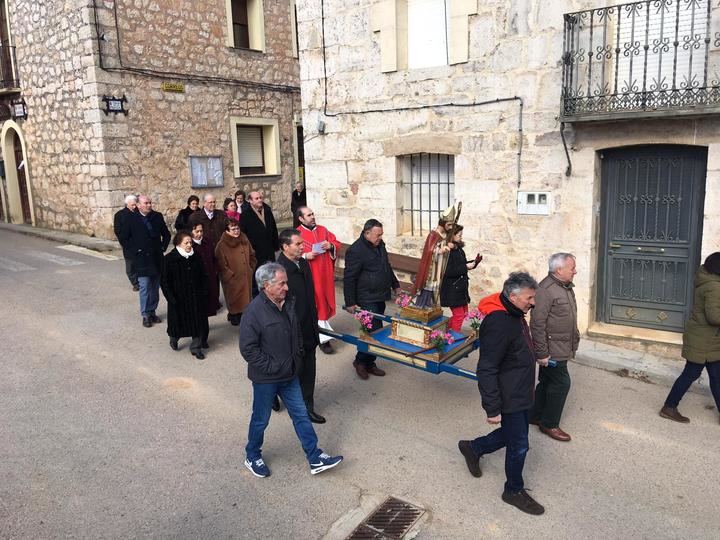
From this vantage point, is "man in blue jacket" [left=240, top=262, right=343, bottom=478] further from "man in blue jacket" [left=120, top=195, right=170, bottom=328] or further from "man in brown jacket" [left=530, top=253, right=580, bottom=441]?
"man in blue jacket" [left=120, top=195, right=170, bottom=328]

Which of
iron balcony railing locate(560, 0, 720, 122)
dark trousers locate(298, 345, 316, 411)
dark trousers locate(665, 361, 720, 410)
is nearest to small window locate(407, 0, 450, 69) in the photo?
iron balcony railing locate(560, 0, 720, 122)

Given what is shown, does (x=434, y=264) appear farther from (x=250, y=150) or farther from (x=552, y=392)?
(x=250, y=150)

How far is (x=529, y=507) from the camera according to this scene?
4.21m

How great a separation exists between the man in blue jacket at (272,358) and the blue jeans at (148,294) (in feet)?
13.8

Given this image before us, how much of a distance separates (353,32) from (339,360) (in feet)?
16.8

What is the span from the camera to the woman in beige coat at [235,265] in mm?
7820

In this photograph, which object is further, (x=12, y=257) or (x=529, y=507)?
(x=12, y=257)

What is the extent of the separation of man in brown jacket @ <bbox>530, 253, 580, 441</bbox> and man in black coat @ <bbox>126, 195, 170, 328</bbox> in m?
5.23

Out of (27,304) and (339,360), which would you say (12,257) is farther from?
(339,360)

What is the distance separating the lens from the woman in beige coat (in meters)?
7.82

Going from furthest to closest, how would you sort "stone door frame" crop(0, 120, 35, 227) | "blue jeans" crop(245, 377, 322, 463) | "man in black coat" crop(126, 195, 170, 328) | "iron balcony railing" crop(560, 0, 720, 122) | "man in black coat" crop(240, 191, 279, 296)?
"stone door frame" crop(0, 120, 35, 227) < "man in black coat" crop(240, 191, 279, 296) < "man in black coat" crop(126, 195, 170, 328) < "iron balcony railing" crop(560, 0, 720, 122) < "blue jeans" crop(245, 377, 322, 463)

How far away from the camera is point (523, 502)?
4242 mm

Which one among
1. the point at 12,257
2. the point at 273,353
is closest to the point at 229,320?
the point at 273,353

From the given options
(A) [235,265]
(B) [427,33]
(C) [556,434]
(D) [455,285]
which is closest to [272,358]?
(C) [556,434]
